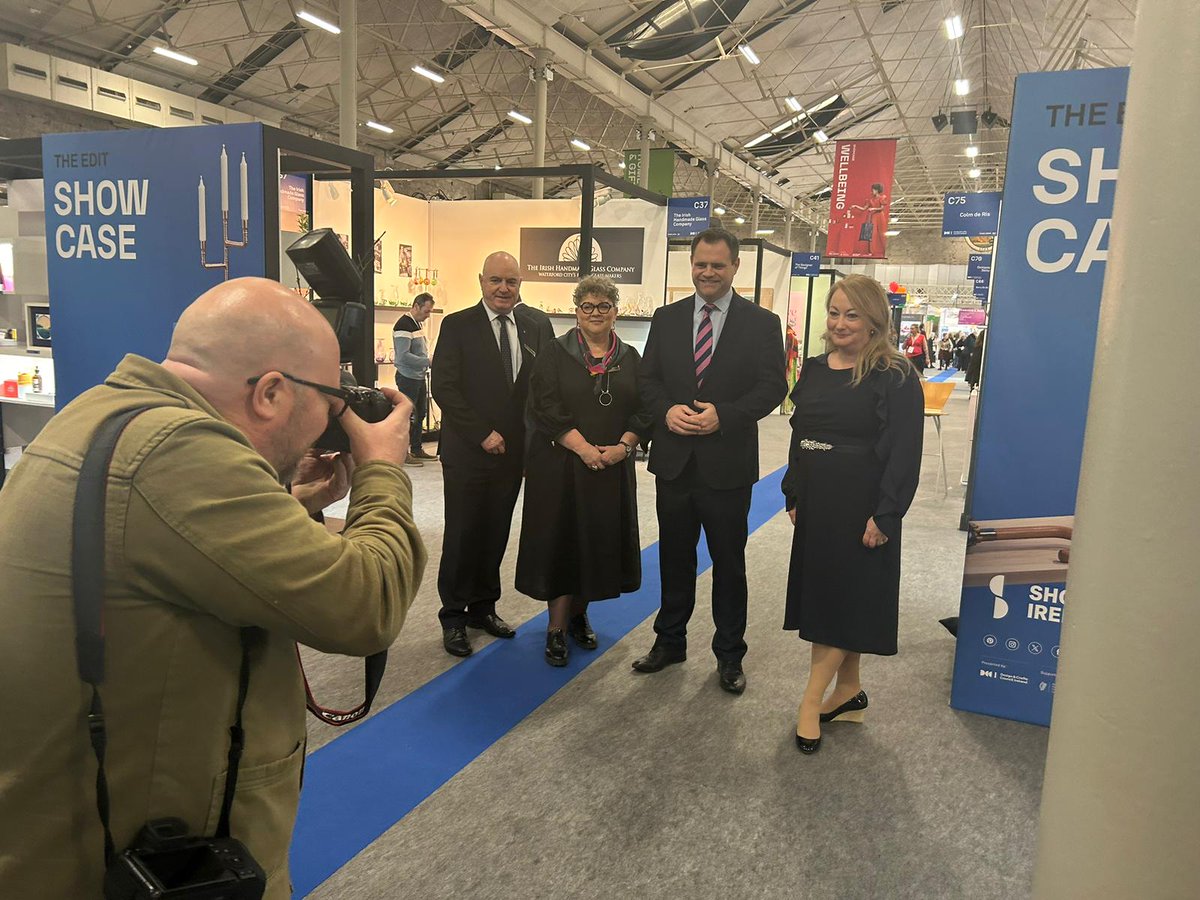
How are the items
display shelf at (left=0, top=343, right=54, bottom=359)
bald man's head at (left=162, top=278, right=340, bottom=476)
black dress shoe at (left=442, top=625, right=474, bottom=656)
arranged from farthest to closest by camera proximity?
1. display shelf at (left=0, top=343, right=54, bottom=359)
2. black dress shoe at (left=442, top=625, right=474, bottom=656)
3. bald man's head at (left=162, top=278, right=340, bottom=476)

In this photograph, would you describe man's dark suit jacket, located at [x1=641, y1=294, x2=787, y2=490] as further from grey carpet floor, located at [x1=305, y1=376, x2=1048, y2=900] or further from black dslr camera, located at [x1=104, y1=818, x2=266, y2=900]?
black dslr camera, located at [x1=104, y1=818, x2=266, y2=900]

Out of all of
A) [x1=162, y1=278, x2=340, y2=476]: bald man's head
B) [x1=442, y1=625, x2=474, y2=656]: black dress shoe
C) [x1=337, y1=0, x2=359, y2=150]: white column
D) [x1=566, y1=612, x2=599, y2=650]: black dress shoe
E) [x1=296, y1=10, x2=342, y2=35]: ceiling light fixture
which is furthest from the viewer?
[x1=296, y1=10, x2=342, y2=35]: ceiling light fixture

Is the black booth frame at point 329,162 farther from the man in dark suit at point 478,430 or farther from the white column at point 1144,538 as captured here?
the white column at point 1144,538

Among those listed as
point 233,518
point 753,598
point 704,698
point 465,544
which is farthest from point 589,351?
point 233,518

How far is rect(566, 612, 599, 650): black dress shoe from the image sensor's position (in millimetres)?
3310

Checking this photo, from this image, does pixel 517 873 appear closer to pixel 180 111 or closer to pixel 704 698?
pixel 704 698

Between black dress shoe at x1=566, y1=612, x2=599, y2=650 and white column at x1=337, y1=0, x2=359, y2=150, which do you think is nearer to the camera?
black dress shoe at x1=566, y1=612, x2=599, y2=650

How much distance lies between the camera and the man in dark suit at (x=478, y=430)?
3.25 meters

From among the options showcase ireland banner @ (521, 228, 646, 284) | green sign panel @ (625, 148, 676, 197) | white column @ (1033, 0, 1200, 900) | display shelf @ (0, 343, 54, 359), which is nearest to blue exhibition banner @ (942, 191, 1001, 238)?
green sign panel @ (625, 148, 676, 197)

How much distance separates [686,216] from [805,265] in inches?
194

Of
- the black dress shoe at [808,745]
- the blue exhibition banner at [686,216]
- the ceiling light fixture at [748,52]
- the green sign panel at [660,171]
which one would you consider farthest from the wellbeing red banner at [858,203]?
the black dress shoe at [808,745]

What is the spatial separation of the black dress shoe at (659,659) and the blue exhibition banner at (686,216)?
19.0 feet

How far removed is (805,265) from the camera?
12.5m

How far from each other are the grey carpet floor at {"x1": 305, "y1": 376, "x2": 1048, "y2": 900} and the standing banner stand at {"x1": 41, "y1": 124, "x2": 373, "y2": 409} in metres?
1.56
